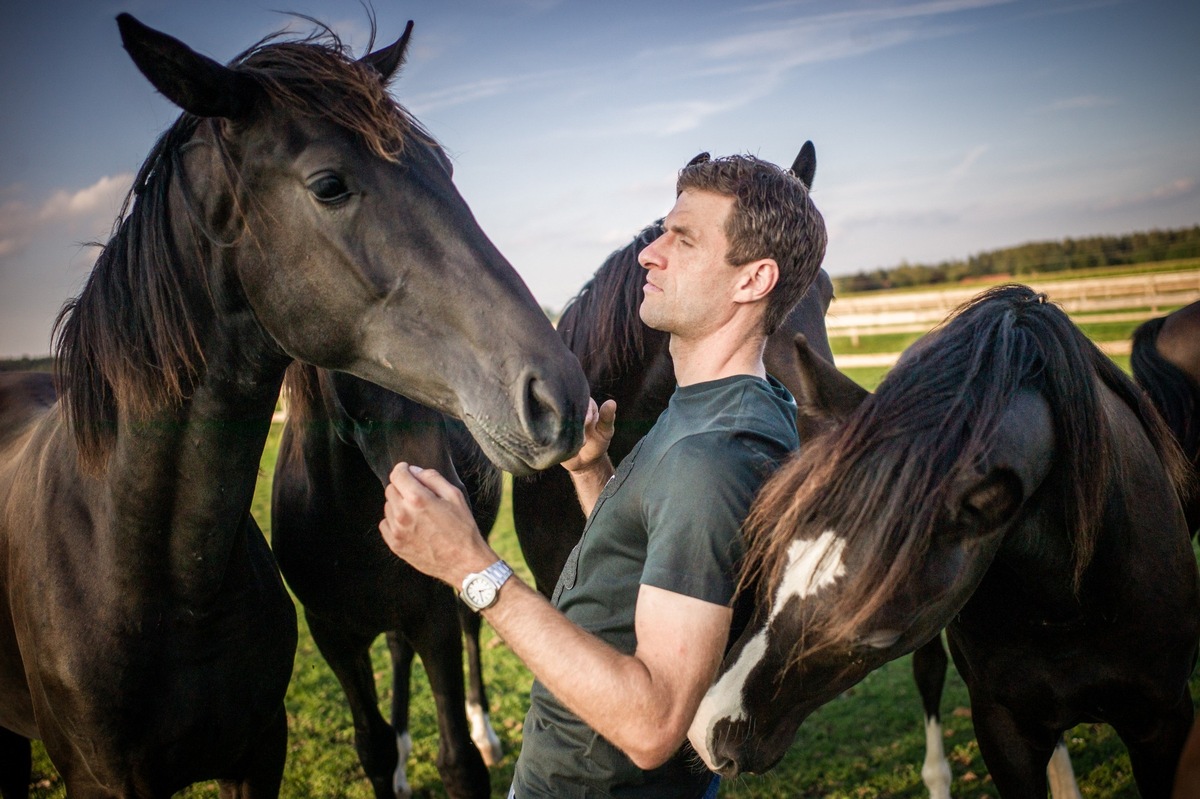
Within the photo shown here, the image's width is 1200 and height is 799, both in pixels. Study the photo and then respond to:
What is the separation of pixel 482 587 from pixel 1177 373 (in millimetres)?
4204

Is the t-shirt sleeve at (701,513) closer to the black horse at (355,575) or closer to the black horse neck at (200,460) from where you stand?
the black horse neck at (200,460)

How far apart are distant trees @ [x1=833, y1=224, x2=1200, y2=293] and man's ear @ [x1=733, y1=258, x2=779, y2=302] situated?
4317 cm

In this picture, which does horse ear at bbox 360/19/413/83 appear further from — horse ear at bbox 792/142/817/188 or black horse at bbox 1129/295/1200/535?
black horse at bbox 1129/295/1200/535

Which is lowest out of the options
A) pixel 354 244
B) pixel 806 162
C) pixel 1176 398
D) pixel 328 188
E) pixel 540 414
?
pixel 1176 398

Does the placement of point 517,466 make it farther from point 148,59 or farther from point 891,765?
point 891,765

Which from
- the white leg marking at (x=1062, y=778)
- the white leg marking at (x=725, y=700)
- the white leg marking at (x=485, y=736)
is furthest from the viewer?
the white leg marking at (x=485, y=736)

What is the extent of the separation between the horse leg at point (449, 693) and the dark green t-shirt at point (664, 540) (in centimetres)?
142

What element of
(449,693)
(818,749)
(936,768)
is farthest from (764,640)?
(818,749)

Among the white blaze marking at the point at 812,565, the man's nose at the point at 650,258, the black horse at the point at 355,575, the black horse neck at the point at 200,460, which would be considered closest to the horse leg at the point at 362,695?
the black horse at the point at 355,575

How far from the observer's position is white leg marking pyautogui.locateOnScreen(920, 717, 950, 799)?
4.03 meters

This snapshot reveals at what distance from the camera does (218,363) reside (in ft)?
6.83

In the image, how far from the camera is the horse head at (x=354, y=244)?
178 cm

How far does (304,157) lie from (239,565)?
4.50ft

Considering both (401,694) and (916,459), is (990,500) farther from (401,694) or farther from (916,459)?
(401,694)
